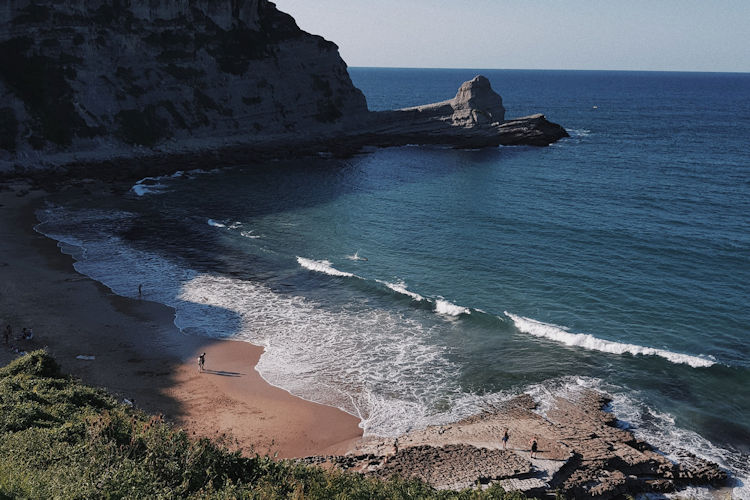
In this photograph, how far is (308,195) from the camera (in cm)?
7031

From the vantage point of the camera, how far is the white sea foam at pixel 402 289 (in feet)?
137

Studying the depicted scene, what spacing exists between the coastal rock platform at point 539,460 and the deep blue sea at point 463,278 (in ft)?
5.19

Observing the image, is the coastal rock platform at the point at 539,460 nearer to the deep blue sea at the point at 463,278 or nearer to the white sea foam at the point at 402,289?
the deep blue sea at the point at 463,278

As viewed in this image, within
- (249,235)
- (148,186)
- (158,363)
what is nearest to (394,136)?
(148,186)

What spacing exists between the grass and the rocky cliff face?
62.8m

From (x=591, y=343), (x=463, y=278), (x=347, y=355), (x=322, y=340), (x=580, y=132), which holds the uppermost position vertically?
(x=580, y=132)

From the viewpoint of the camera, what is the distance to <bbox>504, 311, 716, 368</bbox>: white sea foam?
108 feet

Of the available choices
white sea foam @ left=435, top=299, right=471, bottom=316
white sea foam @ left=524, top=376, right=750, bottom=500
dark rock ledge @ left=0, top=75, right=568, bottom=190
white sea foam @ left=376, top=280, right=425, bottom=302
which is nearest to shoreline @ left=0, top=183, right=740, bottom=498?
white sea foam @ left=524, top=376, right=750, bottom=500

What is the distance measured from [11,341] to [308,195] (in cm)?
3961

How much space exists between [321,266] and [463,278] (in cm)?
1136

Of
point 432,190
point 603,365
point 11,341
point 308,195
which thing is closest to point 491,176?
point 432,190

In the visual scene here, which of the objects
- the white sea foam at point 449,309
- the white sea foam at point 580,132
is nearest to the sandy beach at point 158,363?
the white sea foam at point 449,309

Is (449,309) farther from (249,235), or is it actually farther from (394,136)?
(394,136)

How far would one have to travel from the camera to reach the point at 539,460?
24.2 metres
